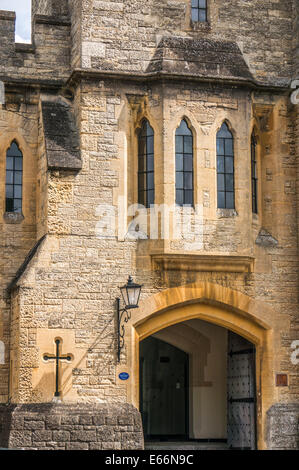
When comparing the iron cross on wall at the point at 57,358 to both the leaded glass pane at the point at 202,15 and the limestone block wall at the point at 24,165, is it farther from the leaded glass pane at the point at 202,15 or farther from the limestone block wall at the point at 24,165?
the leaded glass pane at the point at 202,15

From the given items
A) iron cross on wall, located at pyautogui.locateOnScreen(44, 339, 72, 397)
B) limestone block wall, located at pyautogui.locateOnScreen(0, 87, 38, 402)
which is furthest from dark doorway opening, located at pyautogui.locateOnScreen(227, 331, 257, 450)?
limestone block wall, located at pyautogui.locateOnScreen(0, 87, 38, 402)

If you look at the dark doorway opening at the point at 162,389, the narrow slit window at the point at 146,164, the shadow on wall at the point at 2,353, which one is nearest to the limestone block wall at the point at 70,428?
the shadow on wall at the point at 2,353

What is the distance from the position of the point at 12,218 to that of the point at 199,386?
6632mm

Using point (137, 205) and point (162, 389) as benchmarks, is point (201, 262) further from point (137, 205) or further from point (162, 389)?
point (162, 389)

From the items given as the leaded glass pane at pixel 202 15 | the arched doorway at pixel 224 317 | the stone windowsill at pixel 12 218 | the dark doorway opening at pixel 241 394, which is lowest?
the dark doorway opening at pixel 241 394

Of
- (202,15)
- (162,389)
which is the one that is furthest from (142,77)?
(162,389)

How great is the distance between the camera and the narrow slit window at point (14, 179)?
20.0 metres

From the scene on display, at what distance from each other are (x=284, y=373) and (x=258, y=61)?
596 cm

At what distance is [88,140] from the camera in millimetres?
19156

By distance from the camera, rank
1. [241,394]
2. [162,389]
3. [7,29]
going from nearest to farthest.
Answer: [7,29]
[241,394]
[162,389]

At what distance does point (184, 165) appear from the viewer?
19.4m

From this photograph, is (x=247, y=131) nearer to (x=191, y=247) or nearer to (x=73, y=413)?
(x=191, y=247)

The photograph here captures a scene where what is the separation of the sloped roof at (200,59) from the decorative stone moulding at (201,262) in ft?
11.0
